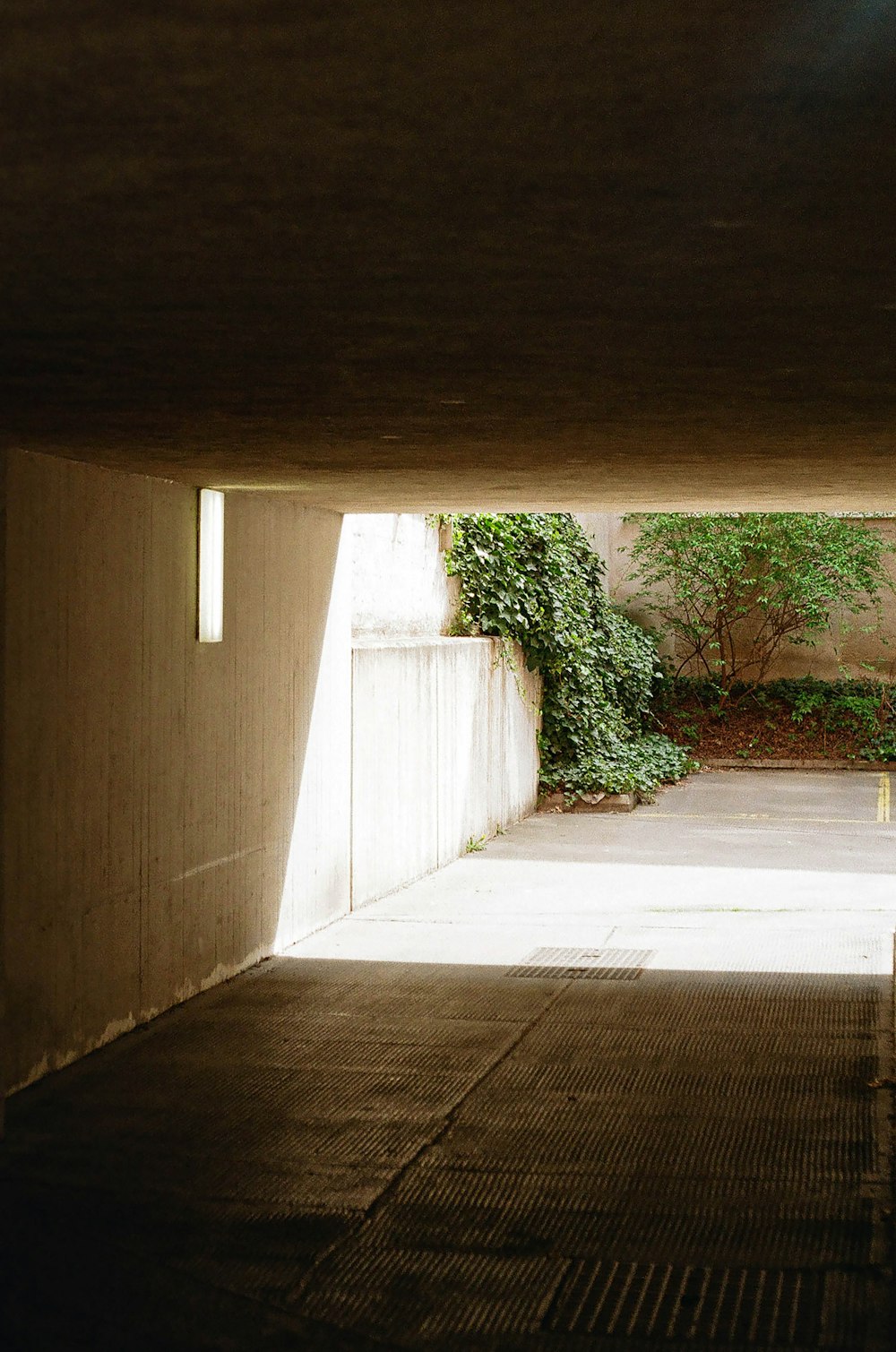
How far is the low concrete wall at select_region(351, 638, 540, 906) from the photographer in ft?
34.4

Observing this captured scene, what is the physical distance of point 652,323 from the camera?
12.3 ft

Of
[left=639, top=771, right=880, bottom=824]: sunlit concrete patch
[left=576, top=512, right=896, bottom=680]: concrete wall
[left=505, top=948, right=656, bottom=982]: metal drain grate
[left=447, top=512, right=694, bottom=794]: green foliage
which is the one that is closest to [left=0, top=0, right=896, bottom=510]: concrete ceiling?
[left=505, top=948, right=656, bottom=982]: metal drain grate

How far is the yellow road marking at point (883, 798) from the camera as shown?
595 inches

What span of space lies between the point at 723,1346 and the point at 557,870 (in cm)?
832

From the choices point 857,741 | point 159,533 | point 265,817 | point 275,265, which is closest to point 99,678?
point 159,533

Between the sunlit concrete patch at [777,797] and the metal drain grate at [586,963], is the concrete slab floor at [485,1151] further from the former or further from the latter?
the sunlit concrete patch at [777,797]

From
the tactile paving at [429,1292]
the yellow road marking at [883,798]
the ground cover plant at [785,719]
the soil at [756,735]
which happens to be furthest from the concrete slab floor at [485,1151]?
the ground cover plant at [785,719]

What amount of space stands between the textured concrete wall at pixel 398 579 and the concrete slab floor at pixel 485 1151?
283 centimetres

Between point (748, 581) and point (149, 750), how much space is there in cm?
1561

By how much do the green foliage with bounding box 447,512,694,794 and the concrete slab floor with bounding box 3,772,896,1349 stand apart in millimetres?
5418

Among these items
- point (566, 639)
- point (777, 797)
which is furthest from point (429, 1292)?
point (777, 797)

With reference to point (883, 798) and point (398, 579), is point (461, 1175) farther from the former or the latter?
point (883, 798)

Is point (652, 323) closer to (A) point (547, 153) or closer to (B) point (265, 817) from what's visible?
(A) point (547, 153)

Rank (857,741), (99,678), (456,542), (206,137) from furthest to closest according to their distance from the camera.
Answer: (857,741) → (456,542) → (99,678) → (206,137)
